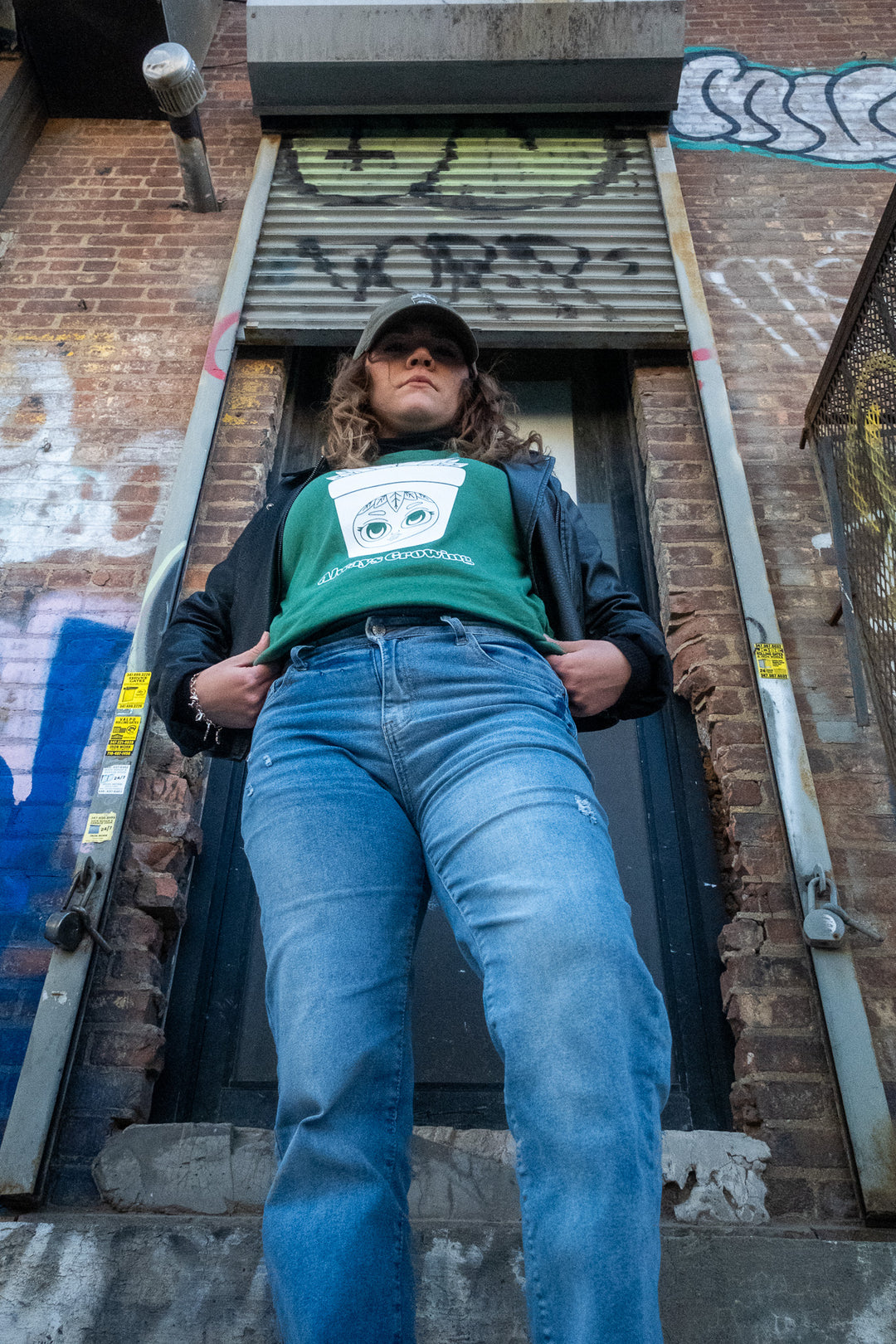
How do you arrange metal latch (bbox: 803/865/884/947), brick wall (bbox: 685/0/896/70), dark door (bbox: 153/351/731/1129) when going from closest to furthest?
metal latch (bbox: 803/865/884/947)
dark door (bbox: 153/351/731/1129)
brick wall (bbox: 685/0/896/70)

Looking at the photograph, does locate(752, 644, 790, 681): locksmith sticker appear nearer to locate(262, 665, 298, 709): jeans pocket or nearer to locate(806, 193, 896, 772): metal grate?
locate(806, 193, 896, 772): metal grate

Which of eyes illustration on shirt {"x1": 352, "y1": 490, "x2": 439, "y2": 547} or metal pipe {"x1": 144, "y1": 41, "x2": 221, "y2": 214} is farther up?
metal pipe {"x1": 144, "y1": 41, "x2": 221, "y2": 214}

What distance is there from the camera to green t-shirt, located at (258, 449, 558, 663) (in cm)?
167

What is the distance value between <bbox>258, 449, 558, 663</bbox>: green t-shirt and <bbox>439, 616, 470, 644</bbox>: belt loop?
32 mm

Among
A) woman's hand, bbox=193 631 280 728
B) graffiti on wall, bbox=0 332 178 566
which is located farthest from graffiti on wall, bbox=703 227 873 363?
woman's hand, bbox=193 631 280 728

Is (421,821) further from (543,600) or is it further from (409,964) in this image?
(543,600)

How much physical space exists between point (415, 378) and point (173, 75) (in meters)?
2.49

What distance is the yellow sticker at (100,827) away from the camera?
255 centimetres

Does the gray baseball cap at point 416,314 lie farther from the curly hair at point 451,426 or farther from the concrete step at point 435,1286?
the concrete step at point 435,1286

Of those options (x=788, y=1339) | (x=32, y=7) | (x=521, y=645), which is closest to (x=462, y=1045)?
(x=788, y=1339)

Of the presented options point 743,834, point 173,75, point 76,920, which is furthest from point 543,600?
point 173,75

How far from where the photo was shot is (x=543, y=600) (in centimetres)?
191

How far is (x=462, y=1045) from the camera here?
254cm

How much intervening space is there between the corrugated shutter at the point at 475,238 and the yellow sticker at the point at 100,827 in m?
2.08
